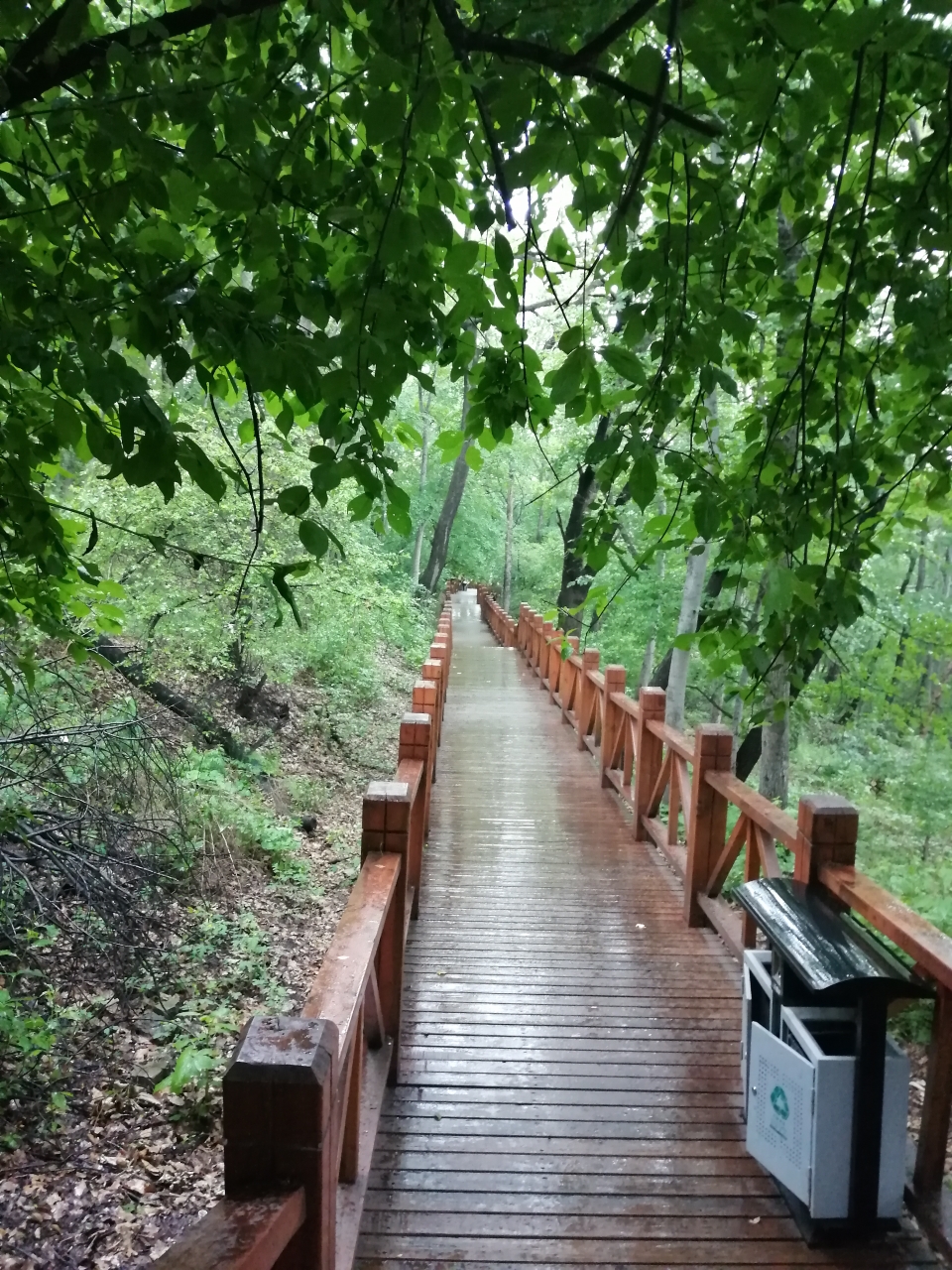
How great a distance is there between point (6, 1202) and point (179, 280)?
416cm

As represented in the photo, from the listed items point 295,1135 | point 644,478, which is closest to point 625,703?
point 644,478

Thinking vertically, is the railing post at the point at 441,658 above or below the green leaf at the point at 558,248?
below

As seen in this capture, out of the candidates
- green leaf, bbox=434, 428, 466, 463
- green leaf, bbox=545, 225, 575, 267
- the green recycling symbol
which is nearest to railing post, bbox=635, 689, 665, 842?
the green recycling symbol

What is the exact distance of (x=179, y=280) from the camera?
213 cm

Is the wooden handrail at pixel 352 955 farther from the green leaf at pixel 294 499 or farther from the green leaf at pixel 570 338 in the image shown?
the green leaf at pixel 570 338

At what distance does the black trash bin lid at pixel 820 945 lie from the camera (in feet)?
9.29

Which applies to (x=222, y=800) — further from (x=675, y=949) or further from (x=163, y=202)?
(x=163, y=202)

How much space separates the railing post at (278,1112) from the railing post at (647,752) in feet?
19.2

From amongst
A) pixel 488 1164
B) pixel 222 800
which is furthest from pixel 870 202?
pixel 222 800

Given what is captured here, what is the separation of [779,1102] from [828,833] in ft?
3.53

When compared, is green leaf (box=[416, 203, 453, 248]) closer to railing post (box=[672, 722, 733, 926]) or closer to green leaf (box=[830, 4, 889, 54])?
green leaf (box=[830, 4, 889, 54])

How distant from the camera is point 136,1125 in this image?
4809 millimetres

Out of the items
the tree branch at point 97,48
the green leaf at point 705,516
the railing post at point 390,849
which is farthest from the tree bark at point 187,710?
the green leaf at point 705,516

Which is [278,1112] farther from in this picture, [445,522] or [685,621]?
[445,522]
